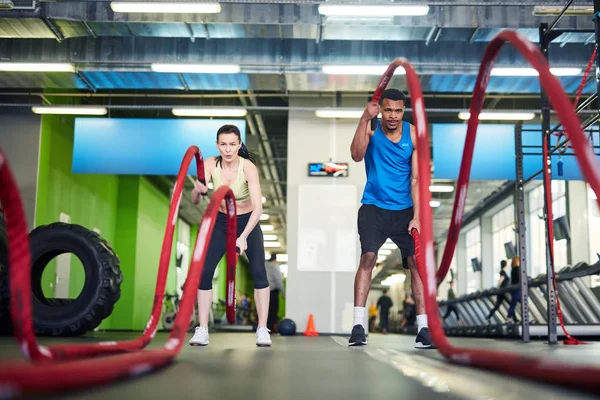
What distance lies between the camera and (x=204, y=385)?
1928 mm

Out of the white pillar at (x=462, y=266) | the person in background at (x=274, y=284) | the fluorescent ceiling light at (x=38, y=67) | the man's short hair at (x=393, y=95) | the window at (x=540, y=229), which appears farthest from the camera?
the white pillar at (x=462, y=266)

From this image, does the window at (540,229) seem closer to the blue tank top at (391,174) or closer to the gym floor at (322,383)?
the blue tank top at (391,174)

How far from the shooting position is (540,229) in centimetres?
1795

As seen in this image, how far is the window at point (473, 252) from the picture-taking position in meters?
24.4

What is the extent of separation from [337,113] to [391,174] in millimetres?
7116

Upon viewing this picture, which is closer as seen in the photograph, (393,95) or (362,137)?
(393,95)

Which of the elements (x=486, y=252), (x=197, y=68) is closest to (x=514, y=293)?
(x=197, y=68)

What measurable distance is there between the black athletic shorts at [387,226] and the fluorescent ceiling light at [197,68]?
236 inches

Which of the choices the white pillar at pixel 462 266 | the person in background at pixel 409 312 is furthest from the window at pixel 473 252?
the person in background at pixel 409 312

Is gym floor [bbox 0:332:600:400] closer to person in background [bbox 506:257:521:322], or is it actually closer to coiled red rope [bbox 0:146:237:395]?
coiled red rope [bbox 0:146:237:395]

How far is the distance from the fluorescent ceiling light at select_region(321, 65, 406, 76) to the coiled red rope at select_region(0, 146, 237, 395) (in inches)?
260

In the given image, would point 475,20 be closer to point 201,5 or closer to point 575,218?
point 201,5

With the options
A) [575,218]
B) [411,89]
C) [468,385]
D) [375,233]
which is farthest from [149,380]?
[575,218]

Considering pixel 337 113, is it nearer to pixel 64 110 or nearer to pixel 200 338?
pixel 64 110
